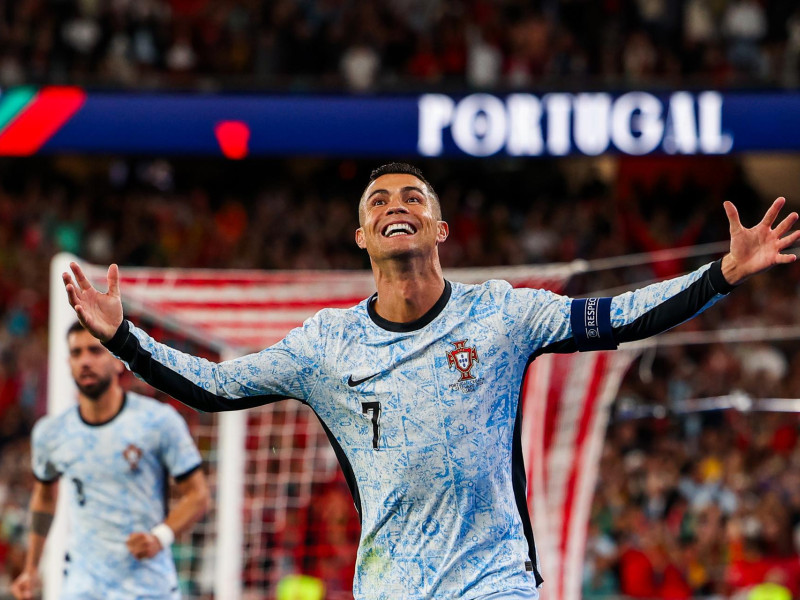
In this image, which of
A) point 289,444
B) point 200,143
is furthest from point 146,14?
point 289,444

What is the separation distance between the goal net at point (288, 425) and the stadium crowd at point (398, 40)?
654 centimetres

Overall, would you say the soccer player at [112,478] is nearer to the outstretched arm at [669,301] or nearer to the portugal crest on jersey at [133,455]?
the portugal crest on jersey at [133,455]

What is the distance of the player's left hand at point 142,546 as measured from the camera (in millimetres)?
5953

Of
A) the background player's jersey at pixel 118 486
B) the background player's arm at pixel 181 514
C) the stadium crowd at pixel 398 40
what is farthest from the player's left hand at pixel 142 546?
the stadium crowd at pixel 398 40

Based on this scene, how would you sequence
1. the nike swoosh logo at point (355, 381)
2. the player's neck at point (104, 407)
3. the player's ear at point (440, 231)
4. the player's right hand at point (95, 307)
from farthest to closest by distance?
the player's neck at point (104, 407)
the player's ear at point (440, 231)
the nike swoosh logo at point (355, 381)
the player's right hand at point (95, 307)

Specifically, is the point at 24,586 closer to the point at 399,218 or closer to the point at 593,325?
the point at 399,218

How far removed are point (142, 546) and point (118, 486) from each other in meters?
0.51

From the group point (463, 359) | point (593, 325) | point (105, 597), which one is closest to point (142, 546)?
point (105, 597)

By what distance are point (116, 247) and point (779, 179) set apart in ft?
30.6

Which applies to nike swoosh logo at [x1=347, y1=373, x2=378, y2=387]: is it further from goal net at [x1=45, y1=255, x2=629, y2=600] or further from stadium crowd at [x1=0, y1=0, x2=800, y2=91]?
stadium crowd at [x1=0, y1=0, x2=800, y2=91]

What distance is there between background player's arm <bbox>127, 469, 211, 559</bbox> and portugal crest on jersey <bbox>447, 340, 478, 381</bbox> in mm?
2575

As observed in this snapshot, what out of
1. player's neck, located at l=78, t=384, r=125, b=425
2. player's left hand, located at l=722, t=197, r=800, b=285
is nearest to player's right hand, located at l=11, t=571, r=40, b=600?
player's neck, located at l=78, t=384, r=125, b=425

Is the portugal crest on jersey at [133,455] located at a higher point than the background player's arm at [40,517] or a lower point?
higher

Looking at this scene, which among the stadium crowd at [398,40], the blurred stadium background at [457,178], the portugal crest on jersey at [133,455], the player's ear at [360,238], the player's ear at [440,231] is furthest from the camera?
the stadium crowd at [398,40]
